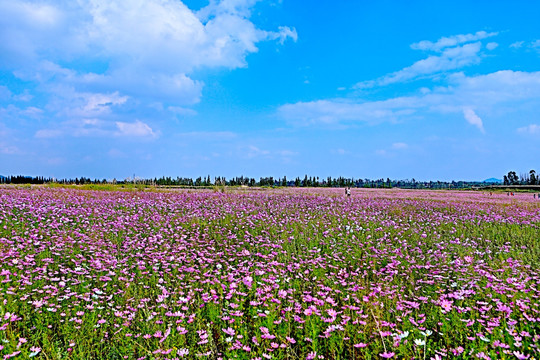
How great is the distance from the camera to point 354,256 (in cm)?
618

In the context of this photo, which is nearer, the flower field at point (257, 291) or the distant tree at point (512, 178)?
the flower field at point (257, 291)

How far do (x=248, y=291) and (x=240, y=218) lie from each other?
16.1ft

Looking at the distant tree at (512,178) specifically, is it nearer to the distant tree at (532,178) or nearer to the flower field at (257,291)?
the distant tree at (532,178)

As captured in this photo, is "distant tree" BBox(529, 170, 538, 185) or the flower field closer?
the flower field

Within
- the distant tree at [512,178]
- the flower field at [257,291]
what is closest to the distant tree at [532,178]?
the distant tree at [512,178]

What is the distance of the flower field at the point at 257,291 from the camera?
10.4 ft

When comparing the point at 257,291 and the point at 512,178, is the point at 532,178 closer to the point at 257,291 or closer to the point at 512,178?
the point at 512,178

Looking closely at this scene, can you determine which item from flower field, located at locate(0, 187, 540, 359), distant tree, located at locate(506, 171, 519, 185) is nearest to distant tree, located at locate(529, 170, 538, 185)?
distant tree, located at locate(506, 171, 519, 185)

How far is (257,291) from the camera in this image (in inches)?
158

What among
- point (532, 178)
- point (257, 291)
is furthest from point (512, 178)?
point (257, 291)

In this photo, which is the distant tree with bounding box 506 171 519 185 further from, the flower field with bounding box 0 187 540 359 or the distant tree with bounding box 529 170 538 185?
the flower field with bounding box 0 187 540 359

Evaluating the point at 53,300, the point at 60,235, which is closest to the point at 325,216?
the point at 60,235

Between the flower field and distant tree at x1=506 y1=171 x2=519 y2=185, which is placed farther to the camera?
distant tree at x1=506 y1=171 x2=519 y2=185

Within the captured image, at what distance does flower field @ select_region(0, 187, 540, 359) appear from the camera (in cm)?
316
